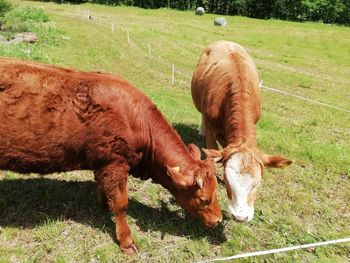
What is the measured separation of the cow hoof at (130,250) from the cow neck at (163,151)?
93 cm

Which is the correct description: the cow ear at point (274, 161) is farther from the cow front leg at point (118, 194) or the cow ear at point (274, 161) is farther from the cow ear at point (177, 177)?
the cow front leg at point (118, 194)

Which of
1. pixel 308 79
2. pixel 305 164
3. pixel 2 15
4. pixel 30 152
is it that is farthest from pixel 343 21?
pixel 30 152

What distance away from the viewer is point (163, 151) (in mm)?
5156

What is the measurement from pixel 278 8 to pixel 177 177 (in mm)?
69984

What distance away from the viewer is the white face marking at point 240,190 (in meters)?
5.02

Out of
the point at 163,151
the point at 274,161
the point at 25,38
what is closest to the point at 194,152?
the point at 163,151

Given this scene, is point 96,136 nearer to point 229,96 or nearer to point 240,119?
point 240,119

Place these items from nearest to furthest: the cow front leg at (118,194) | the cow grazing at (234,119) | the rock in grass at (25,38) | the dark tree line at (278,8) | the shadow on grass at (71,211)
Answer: the cow front leg at (118,194), the cow grazing at (234,119), the shadow on grass at (71,211), the rock in grass at (25,38), the dark tree line at (278,8)

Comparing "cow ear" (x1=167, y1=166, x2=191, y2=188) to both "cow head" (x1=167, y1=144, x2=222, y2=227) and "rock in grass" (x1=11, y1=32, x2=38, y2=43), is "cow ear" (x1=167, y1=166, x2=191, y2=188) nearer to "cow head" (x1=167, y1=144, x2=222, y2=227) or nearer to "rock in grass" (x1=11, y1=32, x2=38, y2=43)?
"cow head" (x1=167, y1=144, x2=222, y2=227)

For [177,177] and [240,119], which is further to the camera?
[240,119]

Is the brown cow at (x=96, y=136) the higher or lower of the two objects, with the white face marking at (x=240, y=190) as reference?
higher

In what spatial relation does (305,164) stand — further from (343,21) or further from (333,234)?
(343,21)

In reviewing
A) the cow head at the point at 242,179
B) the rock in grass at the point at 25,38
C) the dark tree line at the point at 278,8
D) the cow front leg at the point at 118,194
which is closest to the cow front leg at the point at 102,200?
the cow front leg at the point at 118,194

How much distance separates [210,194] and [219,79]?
2982mm
